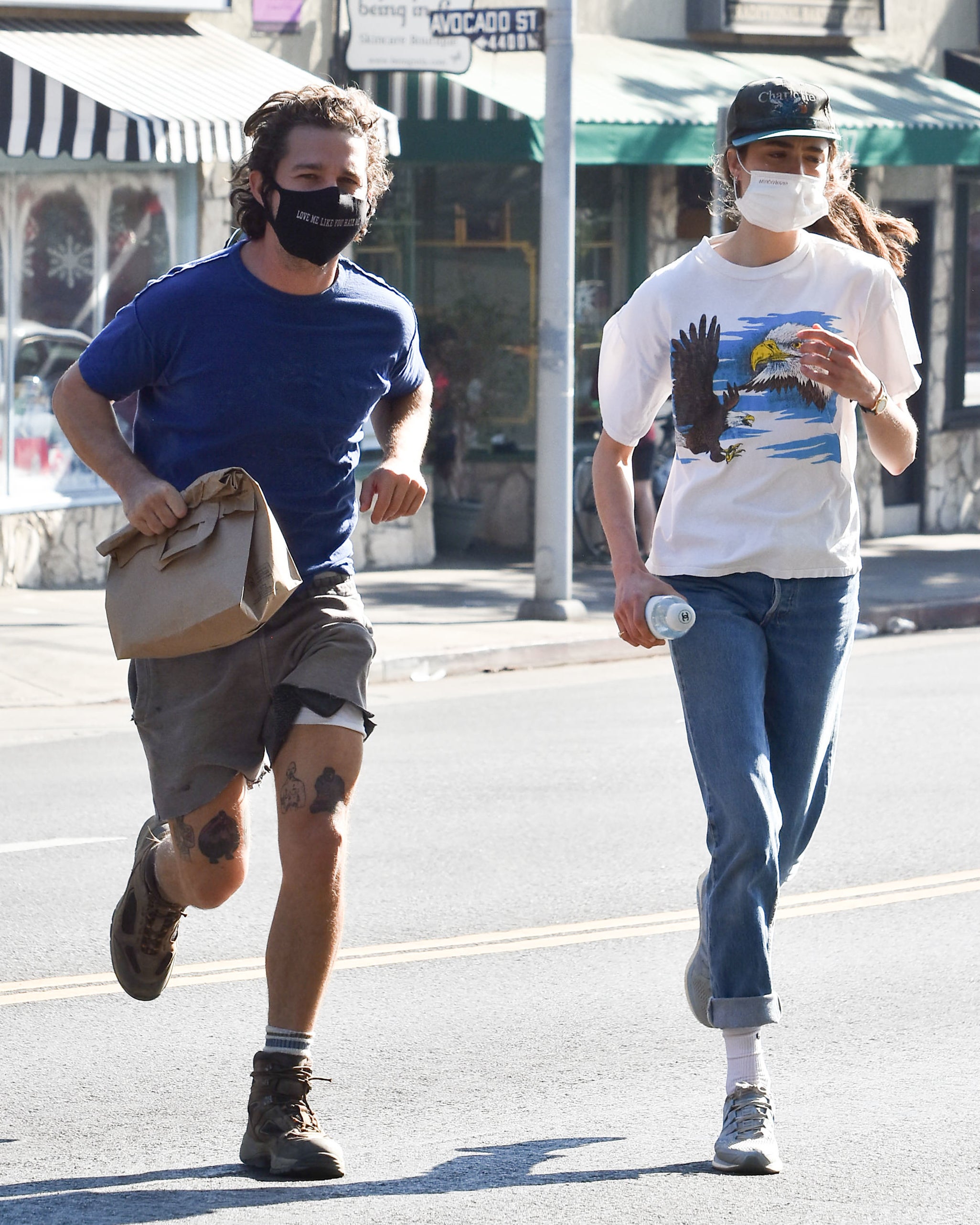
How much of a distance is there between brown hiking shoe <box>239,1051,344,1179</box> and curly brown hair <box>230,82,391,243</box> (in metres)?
1.66

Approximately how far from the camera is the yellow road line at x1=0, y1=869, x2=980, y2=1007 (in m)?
5.46

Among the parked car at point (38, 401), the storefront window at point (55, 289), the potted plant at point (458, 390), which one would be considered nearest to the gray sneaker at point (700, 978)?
the storefront window at point (55, 289)

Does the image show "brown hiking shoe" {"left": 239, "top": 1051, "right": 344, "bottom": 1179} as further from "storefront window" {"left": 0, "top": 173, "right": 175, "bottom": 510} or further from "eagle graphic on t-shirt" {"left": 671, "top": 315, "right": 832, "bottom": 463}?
"storefront window" {"left": 0, "top": 173, "right": 175, "bottom": 510}

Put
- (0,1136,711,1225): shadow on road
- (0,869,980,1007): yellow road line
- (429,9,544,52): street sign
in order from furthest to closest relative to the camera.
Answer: (429,9,544,52): street sign < (0,869,980,1007): yellow road line < (0,1136,711,1225): shadow on road

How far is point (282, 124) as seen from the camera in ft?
14.2

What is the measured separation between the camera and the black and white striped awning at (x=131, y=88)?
506 inches

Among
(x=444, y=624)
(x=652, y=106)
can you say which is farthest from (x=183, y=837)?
(x=652, y=106)

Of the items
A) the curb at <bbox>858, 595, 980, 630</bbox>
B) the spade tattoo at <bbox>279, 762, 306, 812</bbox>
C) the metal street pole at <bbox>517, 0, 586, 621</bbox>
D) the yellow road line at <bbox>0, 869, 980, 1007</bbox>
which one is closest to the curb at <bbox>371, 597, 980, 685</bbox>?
the metal street pole at <bbox>517, 0, 586, 621</bbox>

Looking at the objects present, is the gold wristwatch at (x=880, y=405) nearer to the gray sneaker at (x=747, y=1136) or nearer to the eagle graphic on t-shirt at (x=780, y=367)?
the eagle graphic on t-shirt at (x=780, y=367)

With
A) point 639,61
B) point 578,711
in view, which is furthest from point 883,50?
point 578,711

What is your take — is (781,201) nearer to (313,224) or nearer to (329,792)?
(313,224)

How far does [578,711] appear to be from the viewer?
10047mm

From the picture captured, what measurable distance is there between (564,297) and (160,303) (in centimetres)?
917

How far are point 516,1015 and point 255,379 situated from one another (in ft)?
5.95
